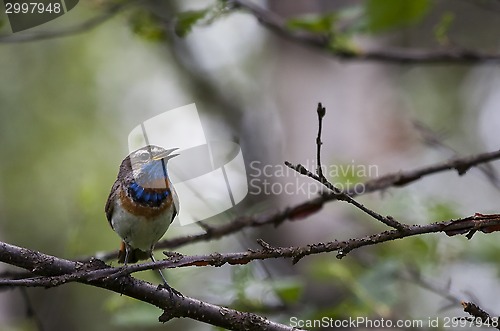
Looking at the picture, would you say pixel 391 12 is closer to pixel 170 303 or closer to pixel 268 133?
pixel 170 303

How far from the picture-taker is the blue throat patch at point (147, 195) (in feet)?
8.45

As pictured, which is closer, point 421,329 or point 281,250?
point 281,250

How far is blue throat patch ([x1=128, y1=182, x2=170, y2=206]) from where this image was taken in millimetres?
2576

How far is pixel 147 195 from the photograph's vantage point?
2596 millimetres

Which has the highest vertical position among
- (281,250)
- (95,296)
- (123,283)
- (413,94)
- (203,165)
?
(281,250)

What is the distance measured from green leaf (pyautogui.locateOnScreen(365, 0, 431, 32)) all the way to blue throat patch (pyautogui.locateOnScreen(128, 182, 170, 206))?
1444 mm

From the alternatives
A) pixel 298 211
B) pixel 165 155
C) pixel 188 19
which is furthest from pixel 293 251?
pixel 188 19

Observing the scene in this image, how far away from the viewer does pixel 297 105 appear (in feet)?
17.8

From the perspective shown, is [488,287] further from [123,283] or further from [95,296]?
[123,283]

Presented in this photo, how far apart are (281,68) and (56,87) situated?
2463mm

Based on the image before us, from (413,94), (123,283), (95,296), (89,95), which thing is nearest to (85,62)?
(89,95)

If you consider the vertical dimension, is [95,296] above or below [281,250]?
below

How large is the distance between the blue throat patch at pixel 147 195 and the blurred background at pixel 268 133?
84 centimetres

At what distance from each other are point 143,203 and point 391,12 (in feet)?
5.17
